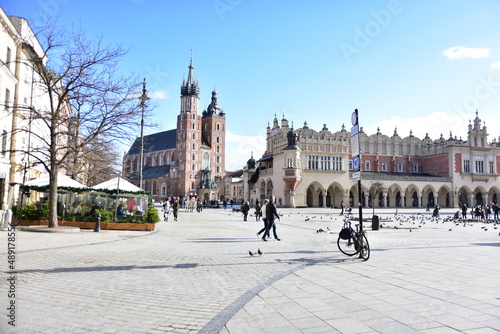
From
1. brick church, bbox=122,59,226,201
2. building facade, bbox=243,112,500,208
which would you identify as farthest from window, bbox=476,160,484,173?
brick church, bbox=122,59,226,201

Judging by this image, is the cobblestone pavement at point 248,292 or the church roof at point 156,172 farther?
the church roof at point 156,172

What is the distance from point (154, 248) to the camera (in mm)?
12000

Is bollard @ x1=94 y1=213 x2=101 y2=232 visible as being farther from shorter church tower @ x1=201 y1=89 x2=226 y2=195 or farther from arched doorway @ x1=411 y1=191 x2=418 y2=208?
shorter church tower @ x1=201 y1=89 x2=226 y2=195

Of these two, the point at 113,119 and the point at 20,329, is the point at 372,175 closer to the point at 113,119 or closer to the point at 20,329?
the point at 113,119

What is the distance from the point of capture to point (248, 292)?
20.9 ft

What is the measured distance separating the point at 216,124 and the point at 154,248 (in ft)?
346

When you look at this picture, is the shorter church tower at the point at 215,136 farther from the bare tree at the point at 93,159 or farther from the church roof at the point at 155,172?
the bare tree at the point at 93,159

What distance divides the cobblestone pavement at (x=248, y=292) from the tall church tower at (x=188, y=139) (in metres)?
96.5

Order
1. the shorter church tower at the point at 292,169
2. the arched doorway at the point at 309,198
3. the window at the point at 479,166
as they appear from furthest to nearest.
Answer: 1. the window at the point at 479,166
2. the arched doorway at the point at 309,198
3. the shorter church tower at the point at 292,169

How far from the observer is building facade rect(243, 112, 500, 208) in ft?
180

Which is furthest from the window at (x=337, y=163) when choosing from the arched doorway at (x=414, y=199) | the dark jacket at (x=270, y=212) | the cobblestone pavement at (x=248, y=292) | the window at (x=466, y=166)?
the cobblestone pavement at (x=248, y=292)

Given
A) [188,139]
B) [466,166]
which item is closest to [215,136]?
[188,139]

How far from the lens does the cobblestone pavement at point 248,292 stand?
468cm

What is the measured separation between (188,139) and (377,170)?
2333 inches
